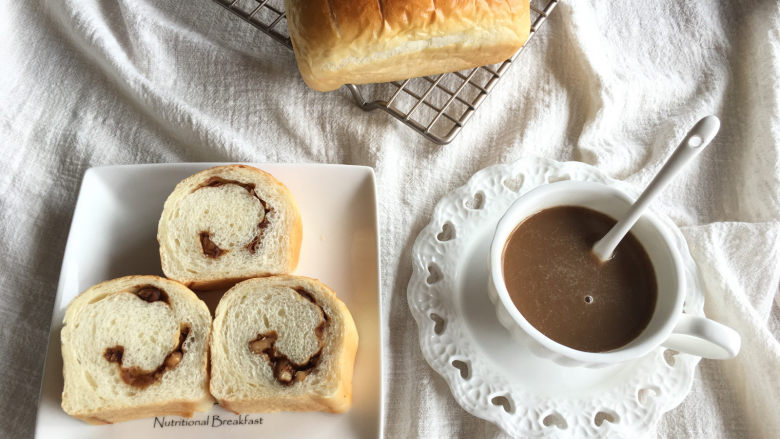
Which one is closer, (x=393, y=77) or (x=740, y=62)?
(x=393, y=77)

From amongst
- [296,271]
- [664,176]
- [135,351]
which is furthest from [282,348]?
[664,176]

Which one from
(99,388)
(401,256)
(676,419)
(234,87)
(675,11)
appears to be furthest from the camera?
(675,11)

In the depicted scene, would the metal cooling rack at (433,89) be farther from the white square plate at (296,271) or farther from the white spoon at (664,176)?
the white spoon at (664,176)

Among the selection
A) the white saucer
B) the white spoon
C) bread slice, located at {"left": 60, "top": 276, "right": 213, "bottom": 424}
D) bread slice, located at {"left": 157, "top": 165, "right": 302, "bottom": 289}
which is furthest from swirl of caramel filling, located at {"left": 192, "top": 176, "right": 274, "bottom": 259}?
the white spoon

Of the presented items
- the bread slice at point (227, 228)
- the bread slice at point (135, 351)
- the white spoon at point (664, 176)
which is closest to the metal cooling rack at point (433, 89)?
the bread slice at point (227, 228)

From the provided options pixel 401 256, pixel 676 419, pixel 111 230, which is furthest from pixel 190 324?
pixel 676 419

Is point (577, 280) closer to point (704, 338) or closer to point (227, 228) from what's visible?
point (704, 338)

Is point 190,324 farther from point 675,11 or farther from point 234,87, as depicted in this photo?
point 675,11
